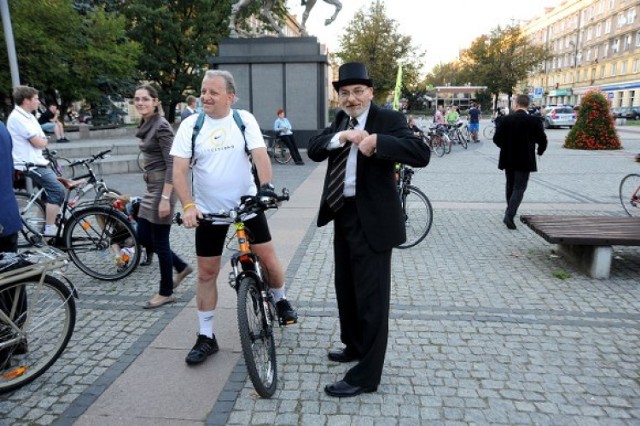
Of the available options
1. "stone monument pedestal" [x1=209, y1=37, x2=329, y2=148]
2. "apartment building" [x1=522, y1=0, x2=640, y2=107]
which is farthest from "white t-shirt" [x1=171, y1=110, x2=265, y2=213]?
"apartment building" [x1=522, y1=0, x2=640, y2=107]

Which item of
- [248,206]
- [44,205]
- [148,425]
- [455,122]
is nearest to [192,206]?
[248,206]

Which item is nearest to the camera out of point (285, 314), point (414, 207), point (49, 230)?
point (285, 314)

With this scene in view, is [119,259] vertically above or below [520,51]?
below

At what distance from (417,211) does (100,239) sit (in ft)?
12.5

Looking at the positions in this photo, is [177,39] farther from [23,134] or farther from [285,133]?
[23,134]

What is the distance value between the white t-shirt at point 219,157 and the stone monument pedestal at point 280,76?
13.9m

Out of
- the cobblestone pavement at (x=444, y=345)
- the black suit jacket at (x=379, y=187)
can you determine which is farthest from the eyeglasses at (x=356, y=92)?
the cobblestone pavement at (x=444, y=345)

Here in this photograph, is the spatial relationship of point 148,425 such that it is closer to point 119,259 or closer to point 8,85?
point 119,259

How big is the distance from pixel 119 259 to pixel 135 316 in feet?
3.71

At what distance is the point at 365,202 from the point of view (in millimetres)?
2936

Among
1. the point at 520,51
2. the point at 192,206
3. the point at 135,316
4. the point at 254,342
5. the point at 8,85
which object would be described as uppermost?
the point at 520,51

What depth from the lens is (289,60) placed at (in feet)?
A: 54.9

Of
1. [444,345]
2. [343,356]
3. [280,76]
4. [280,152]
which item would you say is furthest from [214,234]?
[280,76]

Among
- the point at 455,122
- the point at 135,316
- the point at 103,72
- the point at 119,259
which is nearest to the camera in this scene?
the point at 135,316
